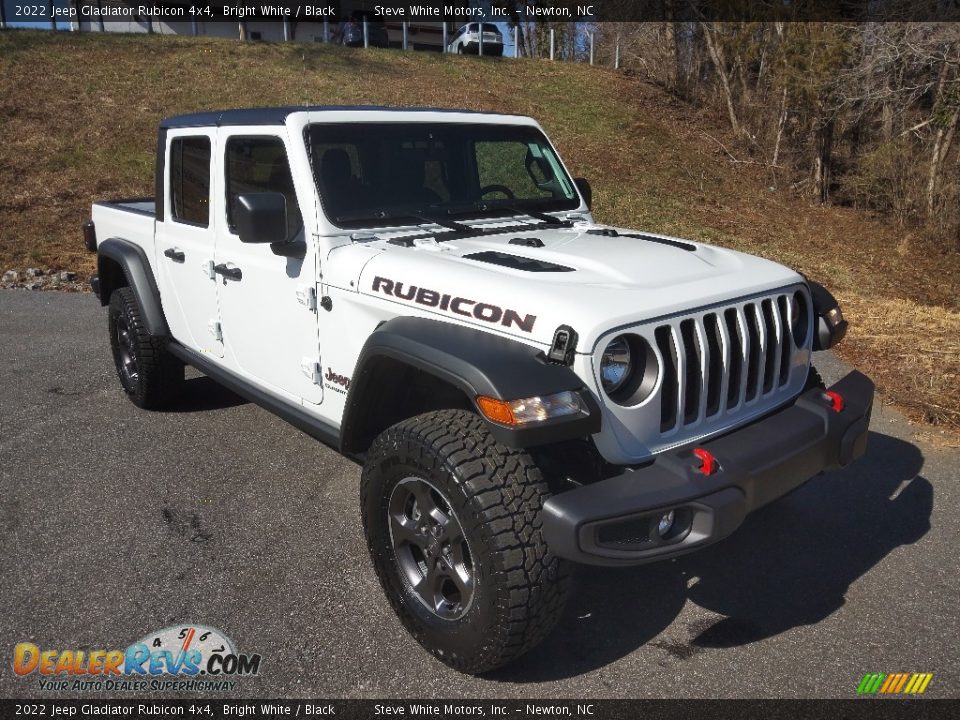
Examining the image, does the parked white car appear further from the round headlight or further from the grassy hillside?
the round headlight

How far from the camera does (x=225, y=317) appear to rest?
421cm

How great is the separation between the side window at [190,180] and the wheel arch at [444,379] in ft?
5.66

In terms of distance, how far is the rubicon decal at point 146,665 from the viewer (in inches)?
110

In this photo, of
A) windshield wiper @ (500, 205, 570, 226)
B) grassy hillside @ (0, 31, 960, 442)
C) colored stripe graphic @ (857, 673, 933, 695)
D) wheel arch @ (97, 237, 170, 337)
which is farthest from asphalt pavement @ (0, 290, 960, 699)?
grassy hillside @ (0, 31, 960, 442)

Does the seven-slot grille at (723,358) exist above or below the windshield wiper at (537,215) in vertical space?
below

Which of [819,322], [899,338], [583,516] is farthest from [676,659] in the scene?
[899,338]

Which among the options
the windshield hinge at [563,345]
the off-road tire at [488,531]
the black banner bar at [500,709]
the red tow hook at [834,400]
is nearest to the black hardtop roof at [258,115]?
the off-road tire at [488,531]

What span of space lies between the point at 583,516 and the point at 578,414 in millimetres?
314

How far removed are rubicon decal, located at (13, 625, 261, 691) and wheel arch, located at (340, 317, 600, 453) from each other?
90 centimetres

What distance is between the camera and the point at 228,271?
159 inches

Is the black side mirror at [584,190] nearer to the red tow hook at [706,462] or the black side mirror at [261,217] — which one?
the black side mirror at [261,217]

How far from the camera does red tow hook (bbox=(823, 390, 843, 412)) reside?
10.4 feet

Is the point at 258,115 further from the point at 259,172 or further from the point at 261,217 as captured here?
the point at 261,217

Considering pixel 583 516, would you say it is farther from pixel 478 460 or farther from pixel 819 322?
pixel 819 322
